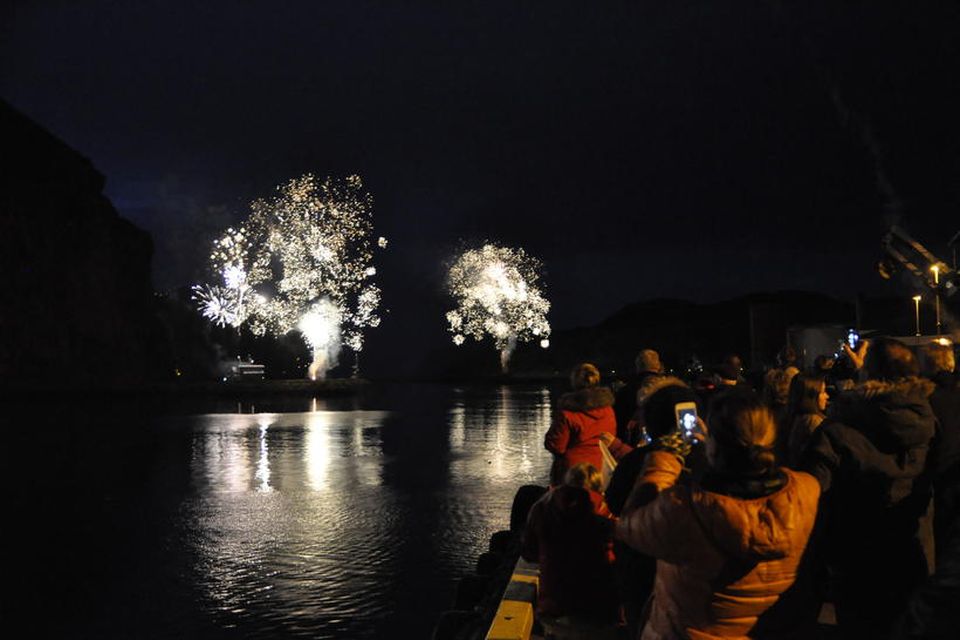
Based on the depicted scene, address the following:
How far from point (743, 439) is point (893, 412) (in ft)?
6.76

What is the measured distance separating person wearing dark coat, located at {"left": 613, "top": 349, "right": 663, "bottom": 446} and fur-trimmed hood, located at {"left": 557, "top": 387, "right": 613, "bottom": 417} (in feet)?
1.09

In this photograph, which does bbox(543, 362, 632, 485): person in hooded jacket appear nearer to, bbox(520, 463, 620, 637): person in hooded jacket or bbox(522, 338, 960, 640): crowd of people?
bbox(522, 338, 960, 640): crowd of people

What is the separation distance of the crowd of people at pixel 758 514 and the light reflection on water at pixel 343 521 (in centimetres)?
298

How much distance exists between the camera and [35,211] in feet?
188

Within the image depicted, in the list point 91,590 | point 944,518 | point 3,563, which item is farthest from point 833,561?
point 3,563

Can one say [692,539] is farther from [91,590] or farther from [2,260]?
[2,260]

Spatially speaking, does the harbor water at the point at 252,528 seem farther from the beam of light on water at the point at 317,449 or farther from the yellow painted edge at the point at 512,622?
the yellow painted edge at the point at 512,622

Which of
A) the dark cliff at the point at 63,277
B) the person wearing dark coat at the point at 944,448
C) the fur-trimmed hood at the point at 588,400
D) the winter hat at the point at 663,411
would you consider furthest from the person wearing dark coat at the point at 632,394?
the dark cliff at the point at 63,277

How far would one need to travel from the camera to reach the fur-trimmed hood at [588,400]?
7.18 meters

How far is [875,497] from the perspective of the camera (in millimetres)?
4785

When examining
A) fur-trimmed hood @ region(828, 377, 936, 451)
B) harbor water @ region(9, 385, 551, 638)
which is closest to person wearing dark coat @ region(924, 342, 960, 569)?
fur-trimmed hood @ region(828, 377, 936, 451)

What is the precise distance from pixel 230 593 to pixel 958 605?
7617 mm

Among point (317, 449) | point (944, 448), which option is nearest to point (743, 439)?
point (944, 448)

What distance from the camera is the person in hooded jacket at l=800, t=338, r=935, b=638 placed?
4711mm
